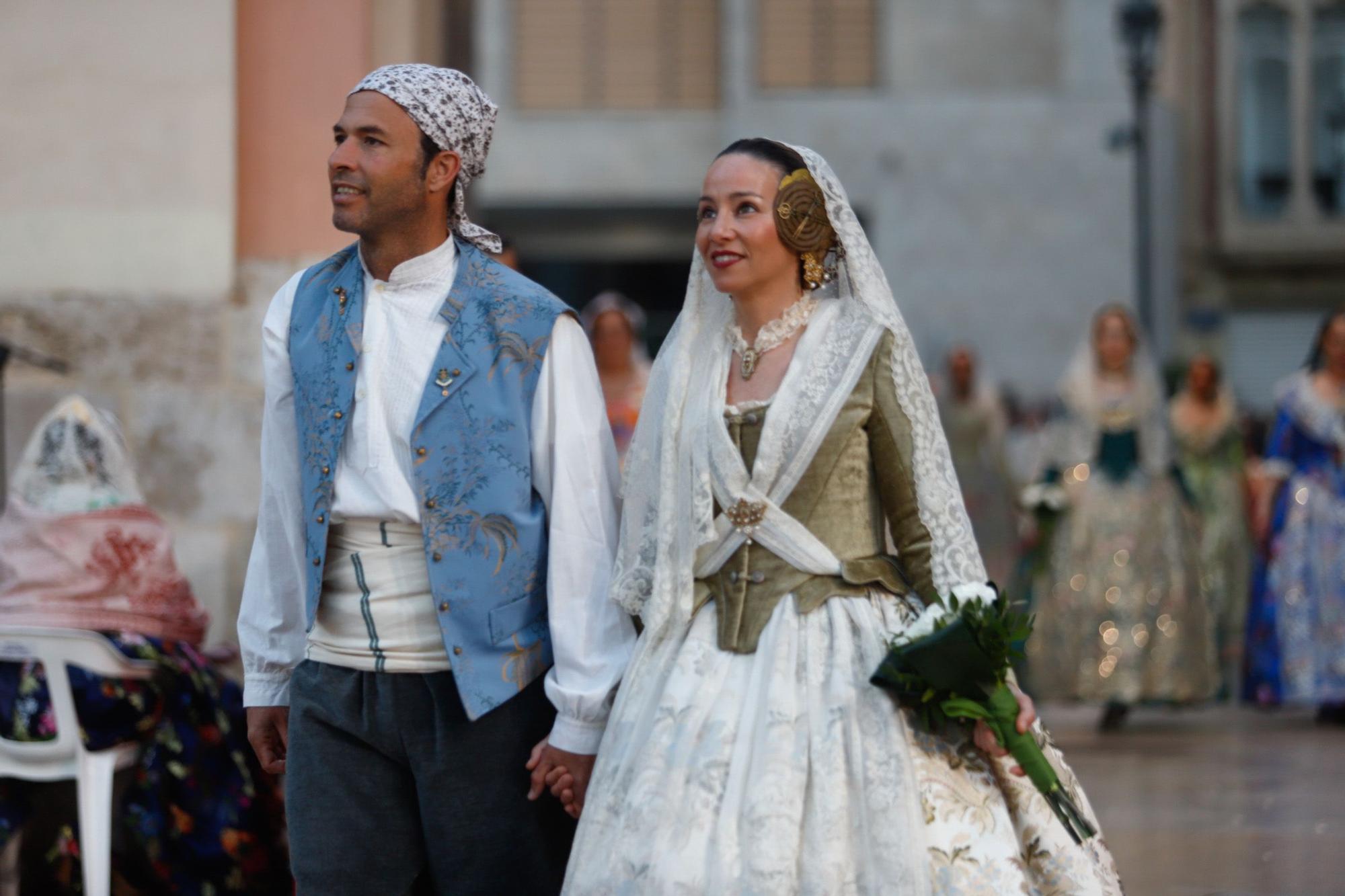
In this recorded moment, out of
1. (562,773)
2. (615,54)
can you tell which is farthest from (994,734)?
(615,54)

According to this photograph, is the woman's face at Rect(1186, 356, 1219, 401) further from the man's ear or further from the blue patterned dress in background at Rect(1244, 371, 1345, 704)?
the man's ear

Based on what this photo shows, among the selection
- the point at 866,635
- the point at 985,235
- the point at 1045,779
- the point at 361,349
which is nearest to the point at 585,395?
the point at 361,349

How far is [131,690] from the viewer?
485cm

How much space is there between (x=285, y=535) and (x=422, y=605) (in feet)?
1.21

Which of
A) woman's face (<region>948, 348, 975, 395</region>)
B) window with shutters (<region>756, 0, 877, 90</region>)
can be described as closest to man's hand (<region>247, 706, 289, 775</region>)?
woman's face (<region>948, 348, 975, 395</region>)

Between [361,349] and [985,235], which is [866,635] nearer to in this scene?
[361,349]

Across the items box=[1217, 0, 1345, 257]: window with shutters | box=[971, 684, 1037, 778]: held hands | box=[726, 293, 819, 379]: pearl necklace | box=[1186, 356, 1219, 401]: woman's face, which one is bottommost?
box=[971, 684, 1037, 778]: held hands

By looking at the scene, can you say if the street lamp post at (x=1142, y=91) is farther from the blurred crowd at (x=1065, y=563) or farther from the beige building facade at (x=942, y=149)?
the beige building facade at (x=942, y=149)

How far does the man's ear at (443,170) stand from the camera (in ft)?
11.5

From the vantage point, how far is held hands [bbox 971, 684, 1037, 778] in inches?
128

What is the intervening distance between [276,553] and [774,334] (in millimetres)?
1016

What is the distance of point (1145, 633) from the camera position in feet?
Answer: 30.8

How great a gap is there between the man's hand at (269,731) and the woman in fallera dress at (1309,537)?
706 centimetres

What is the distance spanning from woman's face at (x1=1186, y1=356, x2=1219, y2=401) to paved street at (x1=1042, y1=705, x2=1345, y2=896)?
2564 mm
